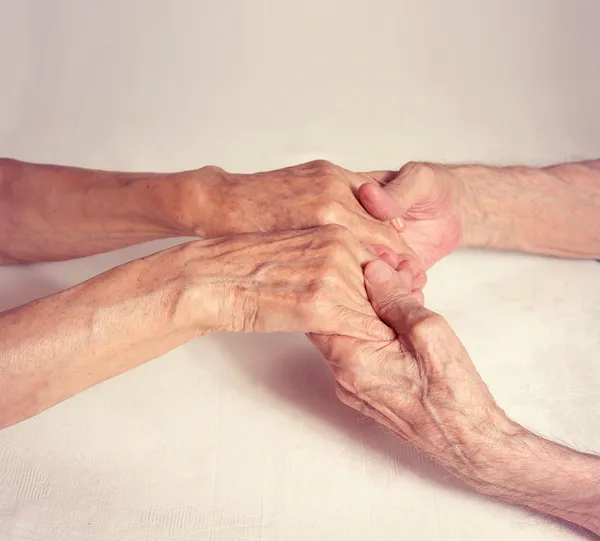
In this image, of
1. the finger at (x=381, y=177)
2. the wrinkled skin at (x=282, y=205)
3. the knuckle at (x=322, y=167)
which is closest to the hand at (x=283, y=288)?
the wrinkled skin at (x=282, y=205)

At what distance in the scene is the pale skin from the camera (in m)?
1.18

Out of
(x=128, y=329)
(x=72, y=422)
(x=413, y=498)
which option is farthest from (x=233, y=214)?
(x=413, y=498)

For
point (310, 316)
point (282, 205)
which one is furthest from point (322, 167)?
point (310, 316)

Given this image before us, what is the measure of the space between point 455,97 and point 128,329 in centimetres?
143

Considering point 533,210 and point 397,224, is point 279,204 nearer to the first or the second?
point 397,224

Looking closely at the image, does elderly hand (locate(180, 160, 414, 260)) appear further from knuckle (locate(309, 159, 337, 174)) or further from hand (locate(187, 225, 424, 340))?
hand (locate(187, 225, 424, 340))

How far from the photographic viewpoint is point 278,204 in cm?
144

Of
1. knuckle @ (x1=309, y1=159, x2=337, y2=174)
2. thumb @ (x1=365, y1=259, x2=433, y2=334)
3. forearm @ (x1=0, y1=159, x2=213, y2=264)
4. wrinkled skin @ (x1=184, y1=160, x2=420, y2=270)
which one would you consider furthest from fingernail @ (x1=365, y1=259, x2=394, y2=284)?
forearm @ (x1=0, y1=159, x2=213, y2=264)

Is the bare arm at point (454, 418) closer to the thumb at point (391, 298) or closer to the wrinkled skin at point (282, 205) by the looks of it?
the thumb at point (391, 298)

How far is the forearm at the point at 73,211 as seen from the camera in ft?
5.13

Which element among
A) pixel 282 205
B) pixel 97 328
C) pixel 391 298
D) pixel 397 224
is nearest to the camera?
pixel 97 328

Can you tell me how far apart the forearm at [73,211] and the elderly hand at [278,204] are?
0.24 ft

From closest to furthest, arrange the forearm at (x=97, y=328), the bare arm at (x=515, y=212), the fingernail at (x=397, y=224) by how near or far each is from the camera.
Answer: the forearm at (x=97, y=328), the fingernail at (x=397, y=224), the bare arm at (x=515, y=212)

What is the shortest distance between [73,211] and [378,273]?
681 mm
